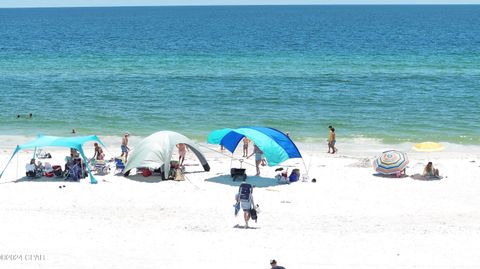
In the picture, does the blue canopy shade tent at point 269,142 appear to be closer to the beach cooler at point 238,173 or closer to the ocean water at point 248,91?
the beach cooler at point 238,173

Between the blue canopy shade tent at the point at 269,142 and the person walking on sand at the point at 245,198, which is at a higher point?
the blue canopy shade tent at the point at 269,142

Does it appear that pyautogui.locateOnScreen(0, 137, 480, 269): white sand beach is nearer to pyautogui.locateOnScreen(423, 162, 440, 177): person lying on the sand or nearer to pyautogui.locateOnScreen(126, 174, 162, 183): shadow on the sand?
pyautogui.locateOnScreen(126, 174, 162, 183): shadow on the sand

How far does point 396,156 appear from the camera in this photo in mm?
22547

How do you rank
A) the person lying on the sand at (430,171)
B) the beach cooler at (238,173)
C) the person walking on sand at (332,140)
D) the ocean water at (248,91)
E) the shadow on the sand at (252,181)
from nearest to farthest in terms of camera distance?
the shadow on the sand at (252,181) < the beach cooler at (238,173) < the person lying on the sand at (430,171) < the person walking on sand at (332,140) < the ocean water at (248,91)

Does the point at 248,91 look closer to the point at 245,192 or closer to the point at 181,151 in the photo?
the point at 181,151

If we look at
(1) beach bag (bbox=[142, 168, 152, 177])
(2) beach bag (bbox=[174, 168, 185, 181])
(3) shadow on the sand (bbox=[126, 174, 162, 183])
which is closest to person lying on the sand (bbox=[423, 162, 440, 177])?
(2) beach bag (bbox=[174, 168, 185, 181])

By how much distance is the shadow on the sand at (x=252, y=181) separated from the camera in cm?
2128

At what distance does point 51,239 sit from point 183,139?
7.51 m

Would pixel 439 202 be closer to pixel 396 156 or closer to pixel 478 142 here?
pixel 396 156

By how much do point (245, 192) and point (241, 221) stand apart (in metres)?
1.26

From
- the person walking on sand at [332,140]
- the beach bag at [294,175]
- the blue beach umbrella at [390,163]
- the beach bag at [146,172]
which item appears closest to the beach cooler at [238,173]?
the beach bag at [294,175]

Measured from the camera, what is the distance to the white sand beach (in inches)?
573

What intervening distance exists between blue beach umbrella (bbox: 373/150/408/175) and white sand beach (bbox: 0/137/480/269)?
13.5 inches

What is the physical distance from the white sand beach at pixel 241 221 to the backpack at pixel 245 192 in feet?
2.63
